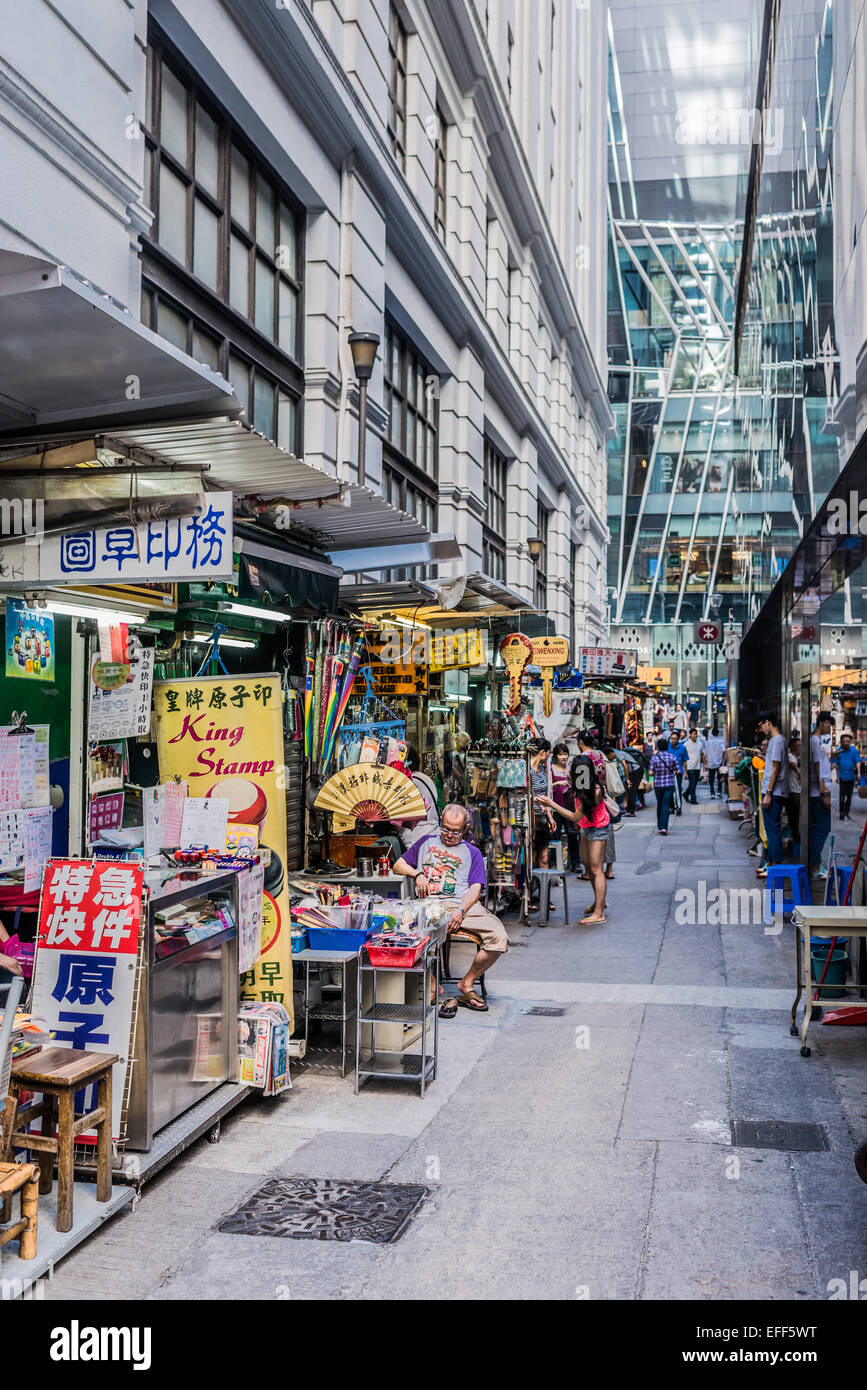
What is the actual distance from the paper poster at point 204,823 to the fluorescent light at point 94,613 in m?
1.27

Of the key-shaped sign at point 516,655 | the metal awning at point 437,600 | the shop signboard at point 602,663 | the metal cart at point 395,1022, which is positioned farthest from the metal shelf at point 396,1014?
the shop signboard at point 602,663

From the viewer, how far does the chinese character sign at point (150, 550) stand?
578 cm

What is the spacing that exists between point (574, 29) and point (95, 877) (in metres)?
33.6

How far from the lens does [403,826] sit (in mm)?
10664

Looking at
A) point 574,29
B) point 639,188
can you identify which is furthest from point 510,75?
point 639,188

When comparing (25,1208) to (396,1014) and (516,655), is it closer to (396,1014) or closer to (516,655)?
(396,1014)

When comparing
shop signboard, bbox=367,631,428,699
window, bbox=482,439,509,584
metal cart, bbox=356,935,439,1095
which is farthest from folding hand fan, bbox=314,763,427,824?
window, bbox=482,439,509,584

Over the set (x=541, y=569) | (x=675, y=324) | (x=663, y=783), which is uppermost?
(x=675, y=324)

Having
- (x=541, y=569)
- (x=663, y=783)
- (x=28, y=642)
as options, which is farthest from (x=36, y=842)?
(x=541, y=569)

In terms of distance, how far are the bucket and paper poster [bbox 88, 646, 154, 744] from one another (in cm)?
547

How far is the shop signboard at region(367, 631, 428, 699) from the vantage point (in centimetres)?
1293

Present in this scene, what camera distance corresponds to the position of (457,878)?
903cm

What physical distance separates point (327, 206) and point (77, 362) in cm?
769

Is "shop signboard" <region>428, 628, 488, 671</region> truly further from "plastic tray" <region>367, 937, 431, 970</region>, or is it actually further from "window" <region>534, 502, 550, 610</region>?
"window" <region>534, 502, 550, 610</region>
